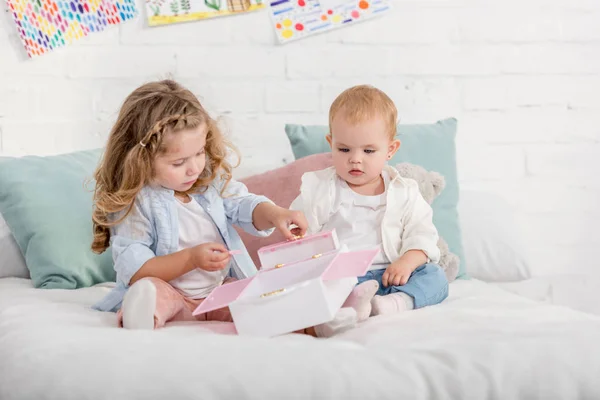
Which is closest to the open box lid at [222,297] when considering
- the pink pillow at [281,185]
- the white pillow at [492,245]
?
the pink pillow at [281,185]

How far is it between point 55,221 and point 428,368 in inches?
45.6

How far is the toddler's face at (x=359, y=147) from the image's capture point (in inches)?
68.4

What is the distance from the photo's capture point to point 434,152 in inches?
85.6

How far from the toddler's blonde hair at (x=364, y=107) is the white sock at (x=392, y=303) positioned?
0.37 meters

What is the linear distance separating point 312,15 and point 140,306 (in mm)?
1340

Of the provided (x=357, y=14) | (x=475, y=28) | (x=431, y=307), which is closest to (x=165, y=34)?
(x=357, y=14)

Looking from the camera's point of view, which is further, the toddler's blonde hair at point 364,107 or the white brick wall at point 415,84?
the white brick wall at point 415,84

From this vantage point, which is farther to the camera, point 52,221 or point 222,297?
point 52,221

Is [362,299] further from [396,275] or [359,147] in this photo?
[359,147]

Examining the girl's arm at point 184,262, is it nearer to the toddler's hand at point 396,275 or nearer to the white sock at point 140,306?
the white sock at point 140,306

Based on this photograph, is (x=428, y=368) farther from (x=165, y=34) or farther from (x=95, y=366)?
(x=165, y=34)

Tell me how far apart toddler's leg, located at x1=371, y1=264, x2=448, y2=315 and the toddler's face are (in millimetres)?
240

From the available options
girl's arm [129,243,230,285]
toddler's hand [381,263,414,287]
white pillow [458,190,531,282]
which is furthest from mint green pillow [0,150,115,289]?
white pillow [458,190,531,282]

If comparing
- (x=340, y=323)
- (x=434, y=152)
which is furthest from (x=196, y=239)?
(x=434, y=152)
